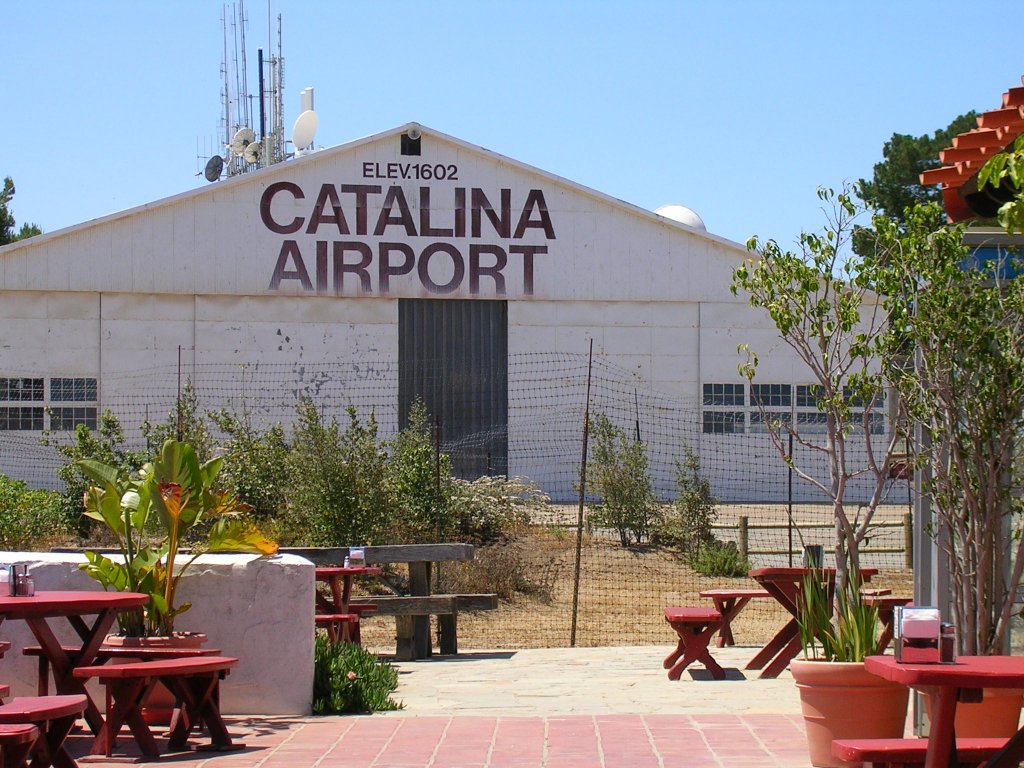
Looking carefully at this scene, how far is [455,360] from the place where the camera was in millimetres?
25812

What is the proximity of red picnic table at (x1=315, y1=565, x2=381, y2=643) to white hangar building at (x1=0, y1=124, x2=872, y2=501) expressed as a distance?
12.9 m

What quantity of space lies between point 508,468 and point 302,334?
4561mm

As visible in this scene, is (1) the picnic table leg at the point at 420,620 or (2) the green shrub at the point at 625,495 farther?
(2) the green shrub at the point at 625,495

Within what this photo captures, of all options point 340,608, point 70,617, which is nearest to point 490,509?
point 340,608

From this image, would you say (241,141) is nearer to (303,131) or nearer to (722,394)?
(303,131)

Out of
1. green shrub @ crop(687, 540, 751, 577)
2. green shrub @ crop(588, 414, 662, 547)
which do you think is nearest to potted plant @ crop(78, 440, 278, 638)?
green shrub @ crop(687, 540, 751, 577)

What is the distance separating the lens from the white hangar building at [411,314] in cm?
2467

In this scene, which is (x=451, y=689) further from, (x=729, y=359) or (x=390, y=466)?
(x=729, y=359)

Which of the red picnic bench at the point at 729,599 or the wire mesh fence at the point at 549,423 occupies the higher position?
the wire mesh fence at the point at 549,423

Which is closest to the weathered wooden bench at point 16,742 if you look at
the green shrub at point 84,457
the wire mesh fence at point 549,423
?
the green shrub at point 84,457

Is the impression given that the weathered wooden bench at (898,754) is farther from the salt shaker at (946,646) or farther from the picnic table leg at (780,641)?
the picnic table leg at (780,641)

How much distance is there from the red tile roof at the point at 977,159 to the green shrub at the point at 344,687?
4.48 m

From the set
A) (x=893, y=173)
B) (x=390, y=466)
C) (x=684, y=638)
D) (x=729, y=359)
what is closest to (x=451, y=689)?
(x=684, y=638)

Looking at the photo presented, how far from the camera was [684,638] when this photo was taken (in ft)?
32.2
